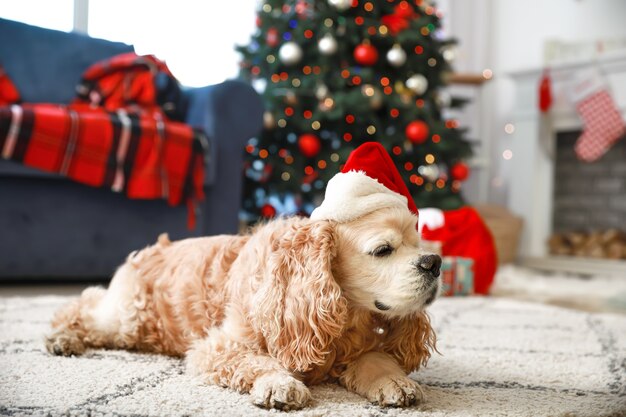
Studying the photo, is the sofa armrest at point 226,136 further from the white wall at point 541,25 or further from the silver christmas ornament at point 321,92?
the white wall at point 541,25

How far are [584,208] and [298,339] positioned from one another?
472cm

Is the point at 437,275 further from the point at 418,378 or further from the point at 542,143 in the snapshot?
the point at 542,143

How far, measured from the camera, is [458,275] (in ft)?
9.90

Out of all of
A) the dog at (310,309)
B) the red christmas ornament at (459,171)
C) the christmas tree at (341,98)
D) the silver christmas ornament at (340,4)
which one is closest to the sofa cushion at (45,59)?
the christmas tree at (341,98)

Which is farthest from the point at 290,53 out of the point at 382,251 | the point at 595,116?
the point at 382,251

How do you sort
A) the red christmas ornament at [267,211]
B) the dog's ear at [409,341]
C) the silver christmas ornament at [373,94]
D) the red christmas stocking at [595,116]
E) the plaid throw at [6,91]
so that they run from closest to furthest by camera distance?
the dog's ear at [409,341] < the plaid throw at [6,91] < the silver christmas ornament at [373,94] < the red christmas ornament at [267,211] < the red christmas stocking at [595,116]

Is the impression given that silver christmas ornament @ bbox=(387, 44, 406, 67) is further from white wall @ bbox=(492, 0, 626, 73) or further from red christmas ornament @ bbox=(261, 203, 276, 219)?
white wall @ bbox=(492, 0, 626, 73)

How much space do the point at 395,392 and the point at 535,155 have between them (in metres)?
4.50

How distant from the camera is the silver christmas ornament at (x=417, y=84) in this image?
13.1 feet

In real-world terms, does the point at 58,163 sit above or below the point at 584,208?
above

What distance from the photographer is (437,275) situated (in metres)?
1.27

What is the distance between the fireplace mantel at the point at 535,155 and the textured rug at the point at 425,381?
3.27 m

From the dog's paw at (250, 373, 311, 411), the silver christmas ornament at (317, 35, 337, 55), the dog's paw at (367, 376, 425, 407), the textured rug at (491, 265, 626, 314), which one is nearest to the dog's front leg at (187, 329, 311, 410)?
the dog's paw at (250, 373, 311, 411)

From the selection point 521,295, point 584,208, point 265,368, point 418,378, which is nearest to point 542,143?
point 584,208
